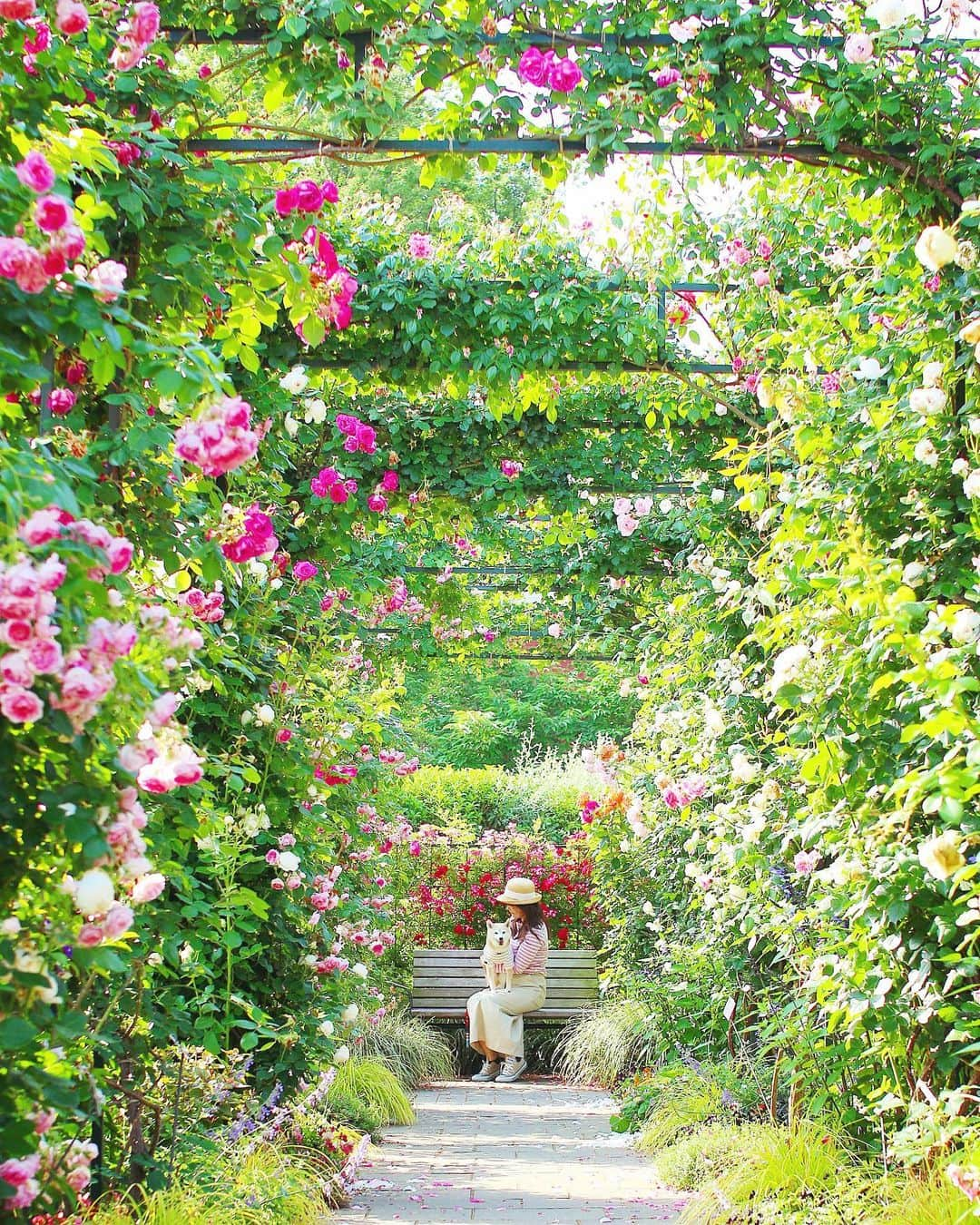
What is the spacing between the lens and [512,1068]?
8.23m

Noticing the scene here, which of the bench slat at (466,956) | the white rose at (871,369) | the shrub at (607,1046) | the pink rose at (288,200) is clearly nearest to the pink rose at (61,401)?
the pink rose at (288,200)

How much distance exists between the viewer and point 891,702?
3.19 meters

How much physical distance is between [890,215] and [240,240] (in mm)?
1854

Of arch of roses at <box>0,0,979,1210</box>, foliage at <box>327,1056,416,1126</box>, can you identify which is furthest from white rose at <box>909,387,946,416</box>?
foliage at <box>327,1056,416,1126</box>

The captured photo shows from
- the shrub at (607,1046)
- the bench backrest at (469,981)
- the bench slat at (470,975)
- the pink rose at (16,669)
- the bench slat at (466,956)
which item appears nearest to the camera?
the pink rose at (16,669)

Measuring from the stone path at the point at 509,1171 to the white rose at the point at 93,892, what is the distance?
302cm

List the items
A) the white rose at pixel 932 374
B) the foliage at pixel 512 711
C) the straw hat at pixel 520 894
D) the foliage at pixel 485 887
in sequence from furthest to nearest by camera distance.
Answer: the foliage at pixel 512 711 < the foliage at pixel 485 887 < the straw hat at pixel 520 894 < the white rose at pixel 932 374

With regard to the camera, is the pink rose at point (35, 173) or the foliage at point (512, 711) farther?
the foliage at point (512, 711)

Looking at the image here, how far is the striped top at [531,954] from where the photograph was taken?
829 cm

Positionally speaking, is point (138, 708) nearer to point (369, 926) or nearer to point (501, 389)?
point (501, 389)

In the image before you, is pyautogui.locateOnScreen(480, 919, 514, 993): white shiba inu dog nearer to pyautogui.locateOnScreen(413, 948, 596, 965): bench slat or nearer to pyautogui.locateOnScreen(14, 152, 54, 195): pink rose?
pyautogui.locateOnScreen(413, 948, 596, 965): bench slat

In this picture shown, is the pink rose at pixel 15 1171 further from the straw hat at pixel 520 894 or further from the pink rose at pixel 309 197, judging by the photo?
the straw hat at pixel 520 894

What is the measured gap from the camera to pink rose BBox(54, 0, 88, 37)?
215 centimetres

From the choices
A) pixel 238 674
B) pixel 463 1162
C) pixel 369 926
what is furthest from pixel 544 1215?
pixel 369 926
